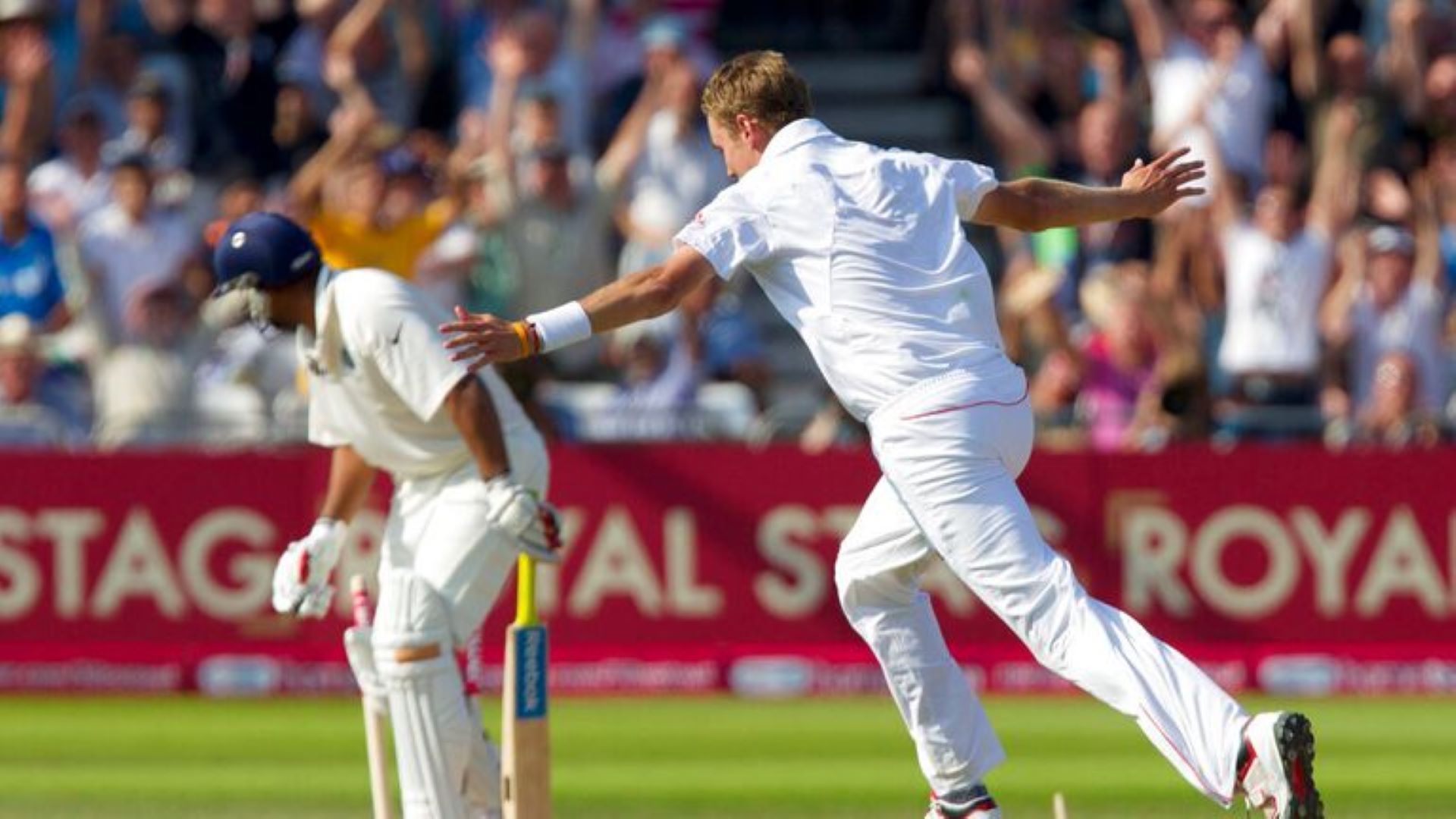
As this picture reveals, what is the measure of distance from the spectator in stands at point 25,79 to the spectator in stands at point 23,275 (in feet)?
3.40

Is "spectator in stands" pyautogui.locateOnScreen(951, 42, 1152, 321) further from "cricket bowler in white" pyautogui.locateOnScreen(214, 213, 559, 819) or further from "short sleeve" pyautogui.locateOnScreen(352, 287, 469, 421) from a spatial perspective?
"short sleeve" pyautogui.locateOnScreen(352, 287, 469, 421)

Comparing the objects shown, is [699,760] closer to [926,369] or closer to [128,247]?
[926,369]

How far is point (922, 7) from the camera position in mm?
18891

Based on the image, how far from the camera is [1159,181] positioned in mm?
7621

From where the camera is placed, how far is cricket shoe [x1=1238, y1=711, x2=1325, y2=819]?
662 cm

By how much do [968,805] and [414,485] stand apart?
6.05ft

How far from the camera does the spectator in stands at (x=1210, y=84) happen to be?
15953mm

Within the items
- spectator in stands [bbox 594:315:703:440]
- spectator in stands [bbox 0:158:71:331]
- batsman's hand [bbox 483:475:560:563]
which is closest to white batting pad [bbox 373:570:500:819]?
batsman's hand [bbox 483:475:560:563]

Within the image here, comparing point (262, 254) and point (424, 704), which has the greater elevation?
point (262, 254)

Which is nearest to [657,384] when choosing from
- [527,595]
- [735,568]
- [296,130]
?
[735,568]

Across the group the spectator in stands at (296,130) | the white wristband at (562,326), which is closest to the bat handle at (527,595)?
the white wristband at (562,326)

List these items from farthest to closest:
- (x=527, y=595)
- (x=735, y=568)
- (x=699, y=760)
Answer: (x=735, y=568)
(x=699, y=760)
(x=527, y=595)

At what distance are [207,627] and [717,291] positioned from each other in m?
3.10

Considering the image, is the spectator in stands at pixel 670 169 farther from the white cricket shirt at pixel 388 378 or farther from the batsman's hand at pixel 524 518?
the batsman's hand at pixel 524 518
